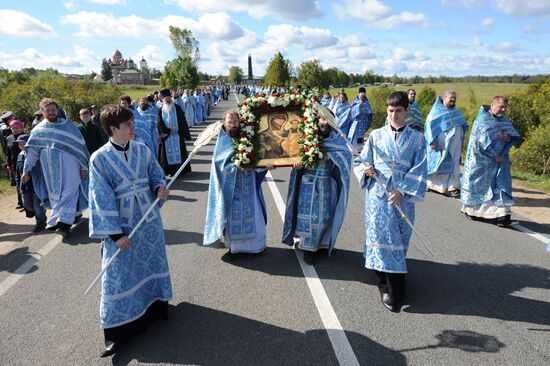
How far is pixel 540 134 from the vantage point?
40.4 ft

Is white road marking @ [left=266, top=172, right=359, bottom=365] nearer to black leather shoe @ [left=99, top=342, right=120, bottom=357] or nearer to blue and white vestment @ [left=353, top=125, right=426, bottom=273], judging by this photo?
blue and white vestment @ [left=353, top=125, right=426, bottom=273]

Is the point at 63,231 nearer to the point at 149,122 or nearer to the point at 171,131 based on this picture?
the point at 149,122

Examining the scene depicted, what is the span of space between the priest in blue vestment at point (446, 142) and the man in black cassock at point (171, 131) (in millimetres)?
6715

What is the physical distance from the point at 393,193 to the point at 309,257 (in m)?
1.83

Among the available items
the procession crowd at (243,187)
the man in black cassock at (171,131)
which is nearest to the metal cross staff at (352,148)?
the procession crowd at (243,187)

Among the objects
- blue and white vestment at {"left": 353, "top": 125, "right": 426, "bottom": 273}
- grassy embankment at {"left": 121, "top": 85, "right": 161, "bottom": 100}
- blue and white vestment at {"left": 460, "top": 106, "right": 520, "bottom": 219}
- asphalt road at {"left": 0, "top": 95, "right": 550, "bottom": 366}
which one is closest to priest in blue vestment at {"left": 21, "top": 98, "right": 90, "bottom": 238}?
asphalt road at {"left": 0, "top": 95, "right": 550, "bottom": 366}

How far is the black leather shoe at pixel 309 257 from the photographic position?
563cm

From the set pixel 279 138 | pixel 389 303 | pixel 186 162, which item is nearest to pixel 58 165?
pixel 186 162

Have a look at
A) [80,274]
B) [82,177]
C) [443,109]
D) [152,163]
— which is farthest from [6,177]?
[443,109]

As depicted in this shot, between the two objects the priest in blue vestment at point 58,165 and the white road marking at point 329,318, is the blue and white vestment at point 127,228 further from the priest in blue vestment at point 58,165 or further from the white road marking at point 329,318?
the priest in blue vestment at point 58,165

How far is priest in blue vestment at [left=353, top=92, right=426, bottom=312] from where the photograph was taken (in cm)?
443

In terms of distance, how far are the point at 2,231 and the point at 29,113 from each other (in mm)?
13320

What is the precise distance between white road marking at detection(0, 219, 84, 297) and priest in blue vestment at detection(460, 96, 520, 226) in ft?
24.9

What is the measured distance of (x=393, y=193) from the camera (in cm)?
438
